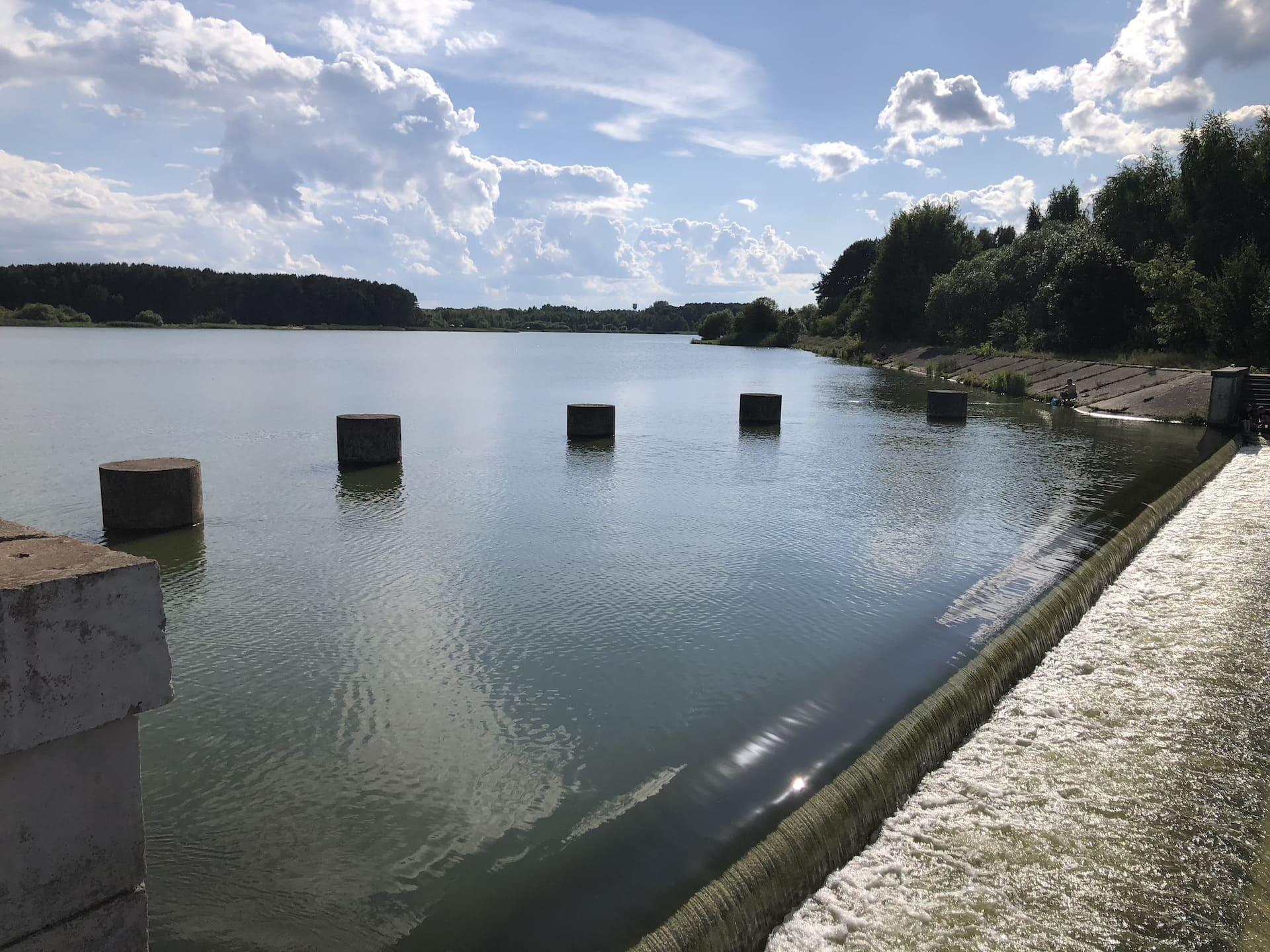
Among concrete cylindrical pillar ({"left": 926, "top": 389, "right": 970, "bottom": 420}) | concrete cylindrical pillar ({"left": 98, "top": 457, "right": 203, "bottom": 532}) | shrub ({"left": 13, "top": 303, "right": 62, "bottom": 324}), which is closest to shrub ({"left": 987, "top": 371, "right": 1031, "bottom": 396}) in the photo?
concrete cylindrical pillar ({"left": 926, "top": 389, "right": 970, "bottom": 420})

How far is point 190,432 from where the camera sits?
23.3 metres

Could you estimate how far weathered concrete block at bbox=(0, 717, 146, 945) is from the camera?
121 inches

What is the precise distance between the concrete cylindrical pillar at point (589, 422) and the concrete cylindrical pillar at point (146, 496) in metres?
11.5

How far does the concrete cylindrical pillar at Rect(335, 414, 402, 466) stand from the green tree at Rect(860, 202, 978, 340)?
2638 inches

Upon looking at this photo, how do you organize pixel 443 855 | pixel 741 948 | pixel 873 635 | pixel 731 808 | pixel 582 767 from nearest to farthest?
pixel 741 948, pixel 443 855, pixel 731 808, pixel 582 767, pixel 873 635

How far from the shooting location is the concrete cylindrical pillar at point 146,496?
1239 centimetres

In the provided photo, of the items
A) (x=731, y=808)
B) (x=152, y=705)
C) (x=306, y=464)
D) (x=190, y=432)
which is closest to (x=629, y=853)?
(x=731, y=808)

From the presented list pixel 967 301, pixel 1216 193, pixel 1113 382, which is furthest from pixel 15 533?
pixel 967 301

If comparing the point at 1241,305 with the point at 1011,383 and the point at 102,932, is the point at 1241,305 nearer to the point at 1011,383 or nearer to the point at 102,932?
the point at 1011,383

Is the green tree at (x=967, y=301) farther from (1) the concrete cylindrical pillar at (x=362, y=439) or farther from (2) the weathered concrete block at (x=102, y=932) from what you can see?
(2) the weathered concrete block at (x=102, y=932)

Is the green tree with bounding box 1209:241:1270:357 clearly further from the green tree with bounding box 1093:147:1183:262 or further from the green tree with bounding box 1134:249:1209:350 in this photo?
the green tree with bounding box 1093:147:1183:262

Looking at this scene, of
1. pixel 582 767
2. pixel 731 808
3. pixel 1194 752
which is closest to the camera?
pixel 731 808

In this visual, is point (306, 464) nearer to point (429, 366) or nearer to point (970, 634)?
point (970, 634)

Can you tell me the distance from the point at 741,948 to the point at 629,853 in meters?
0.89
